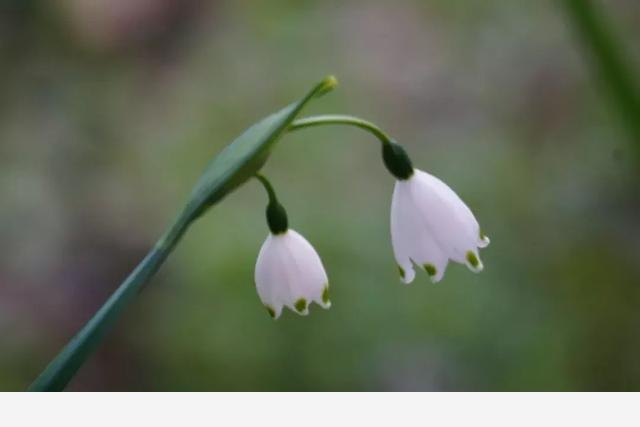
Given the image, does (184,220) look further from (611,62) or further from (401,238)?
(611,62)

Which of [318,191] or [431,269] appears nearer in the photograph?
[431,269]

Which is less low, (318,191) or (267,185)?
(267,185)

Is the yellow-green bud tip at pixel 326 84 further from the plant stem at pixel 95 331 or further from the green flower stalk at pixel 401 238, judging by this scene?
the plant stem at pixel 95 331

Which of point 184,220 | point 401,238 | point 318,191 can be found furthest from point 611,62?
point 318,191

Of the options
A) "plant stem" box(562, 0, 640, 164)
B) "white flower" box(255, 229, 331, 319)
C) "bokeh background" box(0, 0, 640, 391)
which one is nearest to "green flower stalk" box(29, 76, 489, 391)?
"white flower" box(255, 229, 331, 319)

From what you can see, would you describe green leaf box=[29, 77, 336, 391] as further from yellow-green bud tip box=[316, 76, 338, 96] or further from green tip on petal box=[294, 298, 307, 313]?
green tip on petal box=[294, 298, 307, 313]
